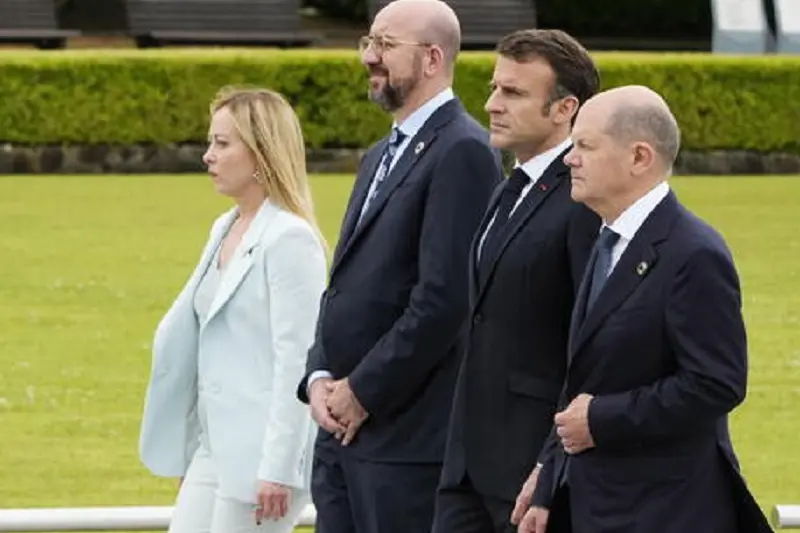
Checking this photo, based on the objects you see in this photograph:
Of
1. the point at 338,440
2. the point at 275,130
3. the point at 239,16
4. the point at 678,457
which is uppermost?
the point at 275,130

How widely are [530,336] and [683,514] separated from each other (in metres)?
0.70

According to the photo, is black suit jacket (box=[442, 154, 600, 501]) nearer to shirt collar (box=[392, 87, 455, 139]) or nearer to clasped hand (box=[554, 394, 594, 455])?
clasped hand (box=[554, 394, 594, 455])

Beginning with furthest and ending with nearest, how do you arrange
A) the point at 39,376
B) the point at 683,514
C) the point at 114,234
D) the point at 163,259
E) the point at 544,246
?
the point at 114,234 → the point at 163,259 → the point at 39,376 → the point at 544,246 → the point at 683,514

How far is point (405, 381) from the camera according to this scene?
219 inches

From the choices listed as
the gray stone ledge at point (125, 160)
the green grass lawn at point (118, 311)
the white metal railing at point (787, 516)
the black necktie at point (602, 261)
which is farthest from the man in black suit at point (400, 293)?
the gray stone ledge at point (125, 160)

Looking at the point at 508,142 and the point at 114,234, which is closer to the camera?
the point at 508,142

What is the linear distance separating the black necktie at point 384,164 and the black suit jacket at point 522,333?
24.9 inches

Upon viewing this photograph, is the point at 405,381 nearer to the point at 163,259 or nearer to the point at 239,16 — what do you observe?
the point at 163,259

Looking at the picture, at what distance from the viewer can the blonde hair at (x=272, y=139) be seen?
5.82 m

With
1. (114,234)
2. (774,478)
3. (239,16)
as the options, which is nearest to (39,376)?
(774,478)

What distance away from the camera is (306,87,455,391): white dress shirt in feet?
18.7

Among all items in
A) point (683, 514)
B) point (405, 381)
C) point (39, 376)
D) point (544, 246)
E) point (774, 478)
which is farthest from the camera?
point (39, 376)

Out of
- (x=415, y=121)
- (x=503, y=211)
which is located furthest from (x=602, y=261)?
(x=415, y=121)

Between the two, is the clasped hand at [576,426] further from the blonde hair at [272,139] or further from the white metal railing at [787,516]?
the white metal railing at [787,516]
